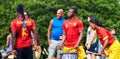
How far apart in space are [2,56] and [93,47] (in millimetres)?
3003

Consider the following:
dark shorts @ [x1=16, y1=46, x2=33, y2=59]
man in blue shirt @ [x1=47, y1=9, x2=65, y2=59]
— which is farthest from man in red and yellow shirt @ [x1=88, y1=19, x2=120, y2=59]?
man in blue shirt @ [x1=47, y1=9, x2=65, y2=59]

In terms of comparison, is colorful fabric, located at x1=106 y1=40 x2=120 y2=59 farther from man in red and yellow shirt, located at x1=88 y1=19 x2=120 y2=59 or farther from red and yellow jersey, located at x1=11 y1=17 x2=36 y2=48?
red and yellow jersey, located at x1=11 y1=17 x2=36 y2=48

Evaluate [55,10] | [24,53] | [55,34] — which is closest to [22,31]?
[24,53]

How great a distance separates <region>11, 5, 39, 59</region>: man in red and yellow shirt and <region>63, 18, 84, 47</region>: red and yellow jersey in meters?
1.81

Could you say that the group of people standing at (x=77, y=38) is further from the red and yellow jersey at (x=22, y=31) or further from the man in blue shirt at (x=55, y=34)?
the red and yellow jersey at (x=22, y=31)

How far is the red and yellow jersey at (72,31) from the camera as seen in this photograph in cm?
1305

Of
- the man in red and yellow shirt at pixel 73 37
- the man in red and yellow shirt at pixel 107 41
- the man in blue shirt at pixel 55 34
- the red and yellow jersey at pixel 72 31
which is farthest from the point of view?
the man in blue shirt at pixel 55 34

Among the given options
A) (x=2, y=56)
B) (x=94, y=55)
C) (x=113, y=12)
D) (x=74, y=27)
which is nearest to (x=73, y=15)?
(x=74, y=27)

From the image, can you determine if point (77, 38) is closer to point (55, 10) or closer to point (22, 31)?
Result: point (22, 31)

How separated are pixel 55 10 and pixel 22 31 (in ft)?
88.4

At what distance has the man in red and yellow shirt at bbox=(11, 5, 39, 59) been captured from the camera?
37.0ft

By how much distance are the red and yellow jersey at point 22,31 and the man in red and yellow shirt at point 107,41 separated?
148 centimetres

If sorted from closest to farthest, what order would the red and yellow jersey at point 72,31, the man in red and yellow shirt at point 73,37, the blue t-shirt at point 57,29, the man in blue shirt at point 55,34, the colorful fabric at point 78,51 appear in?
1. the colorful fabric at point 78,51
2. the man in red and yellow shirt at point 73,37
3. the red and yellow jersey at point 72,31
4. the man in blue shirt at point 55,34
5. the blue t-shirt at point 57,29

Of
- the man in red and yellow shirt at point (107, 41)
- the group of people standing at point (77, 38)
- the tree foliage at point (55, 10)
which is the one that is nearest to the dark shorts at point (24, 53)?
the group of people standing at point (77, 38)
